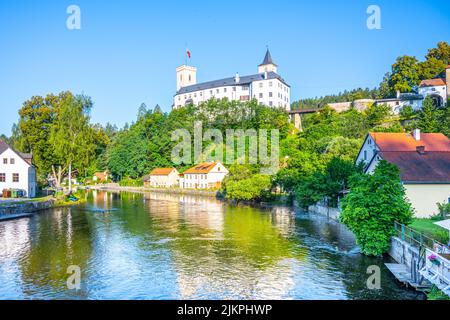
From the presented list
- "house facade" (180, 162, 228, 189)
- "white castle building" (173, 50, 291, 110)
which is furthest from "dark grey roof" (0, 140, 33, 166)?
"white castle building" (173, 50, 291, 110)

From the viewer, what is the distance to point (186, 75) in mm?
133625

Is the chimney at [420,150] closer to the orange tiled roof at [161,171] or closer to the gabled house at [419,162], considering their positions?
the gabled house at [419,162]

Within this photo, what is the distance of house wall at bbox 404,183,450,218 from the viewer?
28.9m

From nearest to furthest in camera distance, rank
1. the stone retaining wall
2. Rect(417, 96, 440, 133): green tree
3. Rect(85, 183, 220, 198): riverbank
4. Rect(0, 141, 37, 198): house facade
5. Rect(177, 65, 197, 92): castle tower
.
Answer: the stone retaining wall < Rect(0, 141, 37, 198): house facade < Rect(417, 96, 440, 133): green tree < Rect(85, 183, 220, 198): riverbank < Rect(177, 65, 197, 92): castle tower

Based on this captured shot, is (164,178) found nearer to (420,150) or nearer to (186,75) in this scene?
(186,75)

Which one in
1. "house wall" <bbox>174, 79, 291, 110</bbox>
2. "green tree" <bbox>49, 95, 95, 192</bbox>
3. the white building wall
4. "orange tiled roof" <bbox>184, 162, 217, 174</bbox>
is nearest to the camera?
the white building wall

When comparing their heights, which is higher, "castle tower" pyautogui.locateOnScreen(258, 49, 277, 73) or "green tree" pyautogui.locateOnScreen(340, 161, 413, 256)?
"castle tower" pyautogui.locateOnScreen(258, 49, 277, 73)

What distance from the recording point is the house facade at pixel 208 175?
74438 mm

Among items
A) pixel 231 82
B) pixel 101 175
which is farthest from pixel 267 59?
pixel 101 175

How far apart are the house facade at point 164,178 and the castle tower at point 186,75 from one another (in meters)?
49.9

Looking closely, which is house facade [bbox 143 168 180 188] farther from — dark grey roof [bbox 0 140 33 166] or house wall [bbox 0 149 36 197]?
house wall [bbox 0 149 36 197]

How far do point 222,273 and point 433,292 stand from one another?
9.29 metres

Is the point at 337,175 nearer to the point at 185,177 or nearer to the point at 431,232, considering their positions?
the point at 431,232
